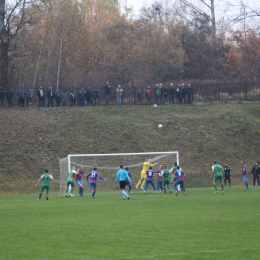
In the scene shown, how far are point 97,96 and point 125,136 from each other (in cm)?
632

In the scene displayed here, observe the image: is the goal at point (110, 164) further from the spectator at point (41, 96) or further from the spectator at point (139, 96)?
the spectator at point (139, 96)

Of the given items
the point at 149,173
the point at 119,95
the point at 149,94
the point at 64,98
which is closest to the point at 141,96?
the point at 149,94

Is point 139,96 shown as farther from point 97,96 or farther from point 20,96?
point 20,96

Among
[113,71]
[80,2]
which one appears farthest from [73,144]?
[80,2]

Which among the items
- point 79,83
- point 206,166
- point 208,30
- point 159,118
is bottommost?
point 206,166

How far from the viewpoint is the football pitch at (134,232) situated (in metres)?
11.9

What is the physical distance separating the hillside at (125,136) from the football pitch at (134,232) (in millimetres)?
17569

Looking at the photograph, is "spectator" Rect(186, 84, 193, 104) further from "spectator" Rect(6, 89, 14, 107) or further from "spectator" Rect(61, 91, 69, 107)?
"spectator" Rect(6, 89, 14, 107)

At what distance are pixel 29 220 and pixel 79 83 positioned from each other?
132 feet

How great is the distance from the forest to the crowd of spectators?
7.12 meters

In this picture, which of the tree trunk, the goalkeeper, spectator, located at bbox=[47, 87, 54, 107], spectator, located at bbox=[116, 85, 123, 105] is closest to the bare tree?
the tree trunk

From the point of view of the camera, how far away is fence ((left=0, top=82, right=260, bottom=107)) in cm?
4778

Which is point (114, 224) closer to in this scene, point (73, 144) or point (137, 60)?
point (73, 144)

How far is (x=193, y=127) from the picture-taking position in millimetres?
47719
